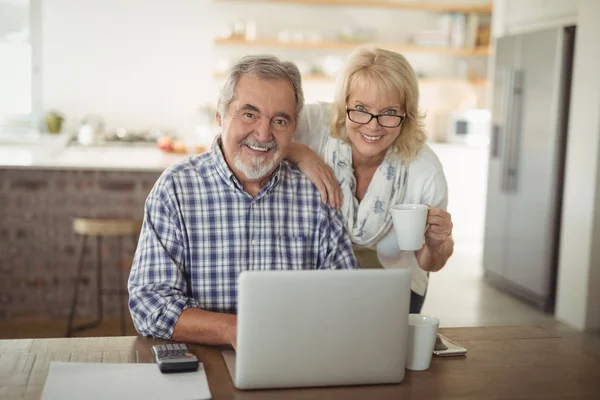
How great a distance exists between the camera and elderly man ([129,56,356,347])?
74.8 inches

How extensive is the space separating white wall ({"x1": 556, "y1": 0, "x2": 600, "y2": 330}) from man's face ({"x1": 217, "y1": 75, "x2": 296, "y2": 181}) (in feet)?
9.00

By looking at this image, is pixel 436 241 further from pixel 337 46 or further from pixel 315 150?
pixel 337 46

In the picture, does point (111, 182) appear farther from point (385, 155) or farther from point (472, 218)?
point (472, 218)

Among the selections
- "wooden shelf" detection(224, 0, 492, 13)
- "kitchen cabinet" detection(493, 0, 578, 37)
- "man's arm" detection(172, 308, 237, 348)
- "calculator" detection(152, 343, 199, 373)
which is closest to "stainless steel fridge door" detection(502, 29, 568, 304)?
"kitchen cabinet" detection(493, 0, 578, 37)

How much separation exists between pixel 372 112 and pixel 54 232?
2680mm

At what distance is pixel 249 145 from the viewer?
1977mm

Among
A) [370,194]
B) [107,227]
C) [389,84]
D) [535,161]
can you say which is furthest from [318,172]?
[535,161]

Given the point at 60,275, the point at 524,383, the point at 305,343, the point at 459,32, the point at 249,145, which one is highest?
the point at 459,32

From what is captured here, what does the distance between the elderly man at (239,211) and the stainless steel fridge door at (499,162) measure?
321 cm

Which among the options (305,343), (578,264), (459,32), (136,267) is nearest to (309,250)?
(136,267)

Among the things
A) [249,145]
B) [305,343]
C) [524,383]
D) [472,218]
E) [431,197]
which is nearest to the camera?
[305,343]

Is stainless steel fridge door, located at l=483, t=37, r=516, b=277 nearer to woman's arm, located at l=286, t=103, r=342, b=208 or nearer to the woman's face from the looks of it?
woman's arm, located at l=286, t=103, r=342, b=208

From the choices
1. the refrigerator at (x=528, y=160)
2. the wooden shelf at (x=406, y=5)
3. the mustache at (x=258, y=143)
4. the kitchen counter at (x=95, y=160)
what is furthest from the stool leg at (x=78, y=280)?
the wooden shelf at (x=406, y=5)

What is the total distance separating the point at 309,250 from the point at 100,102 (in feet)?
17.4
